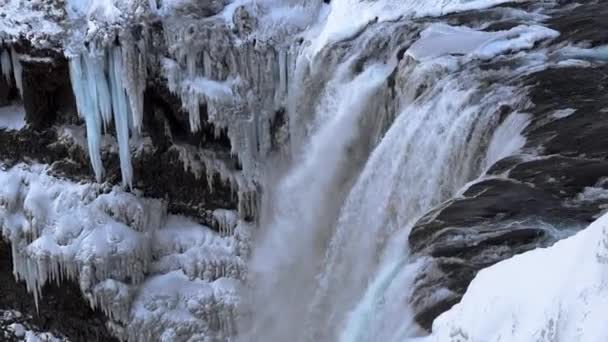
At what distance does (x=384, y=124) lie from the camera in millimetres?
8102

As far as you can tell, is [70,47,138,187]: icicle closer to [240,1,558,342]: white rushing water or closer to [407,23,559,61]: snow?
[240,1,558,342]: white rushing water

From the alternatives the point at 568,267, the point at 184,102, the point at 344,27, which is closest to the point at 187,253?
the point at 184,102

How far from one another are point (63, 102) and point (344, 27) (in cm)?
457

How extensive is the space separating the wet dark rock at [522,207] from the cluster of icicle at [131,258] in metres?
5.97

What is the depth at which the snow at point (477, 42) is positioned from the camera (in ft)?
24.7

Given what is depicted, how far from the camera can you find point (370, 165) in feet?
23.6

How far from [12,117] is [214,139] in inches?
134

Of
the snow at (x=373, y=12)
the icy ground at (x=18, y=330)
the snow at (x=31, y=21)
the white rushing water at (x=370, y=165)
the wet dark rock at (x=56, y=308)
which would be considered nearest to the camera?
the white rushing water at (x=370, y=165)

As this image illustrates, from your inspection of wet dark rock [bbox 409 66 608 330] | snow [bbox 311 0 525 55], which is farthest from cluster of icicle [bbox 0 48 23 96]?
wet dark rock [bbox 409 66 608 330]

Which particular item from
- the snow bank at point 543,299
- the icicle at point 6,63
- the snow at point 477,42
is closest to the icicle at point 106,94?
the icicle at point 6,63

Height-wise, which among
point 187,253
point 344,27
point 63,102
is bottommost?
point 187,253

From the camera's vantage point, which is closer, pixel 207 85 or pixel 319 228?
pixel 319 228

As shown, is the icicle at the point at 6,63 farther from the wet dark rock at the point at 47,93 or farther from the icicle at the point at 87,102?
the icicle at the point at 87,102

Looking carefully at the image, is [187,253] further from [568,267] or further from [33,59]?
[568,267]
